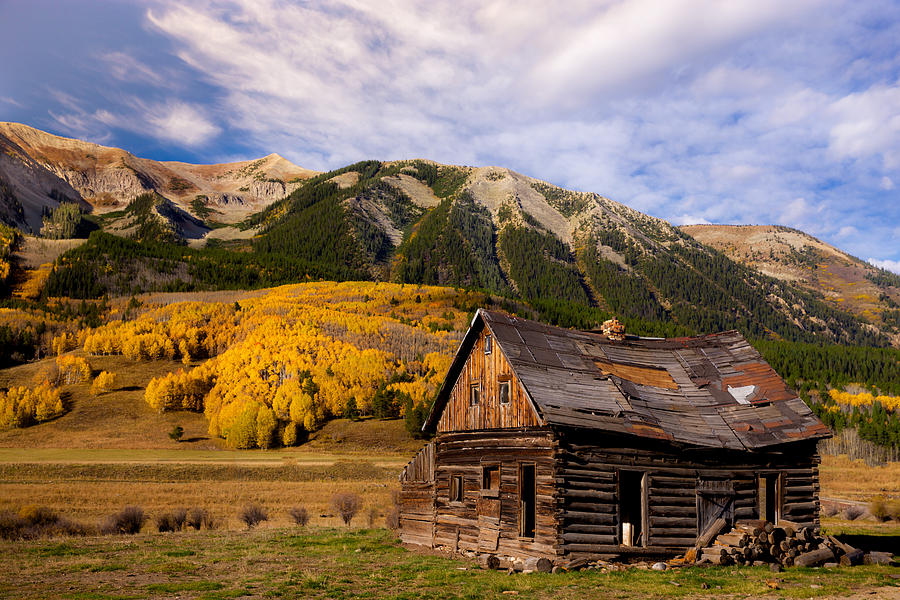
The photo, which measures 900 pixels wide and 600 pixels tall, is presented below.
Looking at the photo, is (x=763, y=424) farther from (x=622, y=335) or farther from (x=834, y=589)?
(x=834, y=589)

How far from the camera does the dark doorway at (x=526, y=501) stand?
854 inches

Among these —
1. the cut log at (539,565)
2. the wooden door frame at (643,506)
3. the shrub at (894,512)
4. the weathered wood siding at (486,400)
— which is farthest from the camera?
the shrub at (894,512)

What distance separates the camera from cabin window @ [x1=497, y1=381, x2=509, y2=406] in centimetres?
2291

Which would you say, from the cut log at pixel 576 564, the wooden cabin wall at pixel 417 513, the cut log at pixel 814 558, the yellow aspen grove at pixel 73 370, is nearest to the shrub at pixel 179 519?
the wooden cabin wall at pixel 417 513

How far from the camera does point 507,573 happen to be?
19.7 meters

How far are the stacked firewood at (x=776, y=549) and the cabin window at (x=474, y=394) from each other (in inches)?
357

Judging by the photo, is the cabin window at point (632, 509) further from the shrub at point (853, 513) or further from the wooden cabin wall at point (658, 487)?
the shrub at point (853, 513)

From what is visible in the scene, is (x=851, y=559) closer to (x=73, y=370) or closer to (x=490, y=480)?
(x=490, y=480)

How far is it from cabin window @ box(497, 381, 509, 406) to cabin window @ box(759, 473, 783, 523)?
33.0 ft

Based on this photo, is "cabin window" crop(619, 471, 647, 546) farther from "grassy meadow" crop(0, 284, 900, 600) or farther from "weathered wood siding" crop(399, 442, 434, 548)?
"weathered wood siding" crop(399, 442, 434, 548)

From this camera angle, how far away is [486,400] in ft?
77.8

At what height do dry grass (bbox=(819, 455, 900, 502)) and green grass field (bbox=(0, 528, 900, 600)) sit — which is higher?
green grass field (bbox=(0, 528, 900, 600))

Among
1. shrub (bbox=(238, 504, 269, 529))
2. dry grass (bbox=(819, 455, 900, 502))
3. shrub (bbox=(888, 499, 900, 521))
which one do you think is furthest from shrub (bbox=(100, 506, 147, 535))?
dry grass (bbox=(819, 455, 900, 502))

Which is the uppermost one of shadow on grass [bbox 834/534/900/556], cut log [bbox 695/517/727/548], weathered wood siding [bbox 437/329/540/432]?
weathered wood siding [bbox 437/329/540/432]
